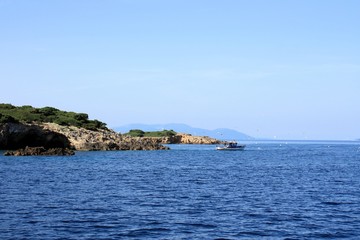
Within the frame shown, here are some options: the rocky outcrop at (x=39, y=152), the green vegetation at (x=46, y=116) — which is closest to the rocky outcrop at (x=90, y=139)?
the green vegetation at (x=46, y=116)

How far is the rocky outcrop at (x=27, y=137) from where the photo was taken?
110m

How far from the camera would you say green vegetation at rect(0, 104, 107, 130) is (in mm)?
120569

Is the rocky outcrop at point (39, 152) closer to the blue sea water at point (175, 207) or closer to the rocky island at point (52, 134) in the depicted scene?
the rocky island at point (52, 134)

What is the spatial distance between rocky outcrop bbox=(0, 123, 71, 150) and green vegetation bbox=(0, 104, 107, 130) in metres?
2.44

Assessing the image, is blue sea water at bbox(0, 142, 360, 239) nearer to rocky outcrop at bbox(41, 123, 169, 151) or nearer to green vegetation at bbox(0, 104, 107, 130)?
rocky outcrop at bbox(41, 123, 169, 151)

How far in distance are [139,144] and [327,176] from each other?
290 ft

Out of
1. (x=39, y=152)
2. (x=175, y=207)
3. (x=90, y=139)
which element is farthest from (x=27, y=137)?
(x=175, y=207)

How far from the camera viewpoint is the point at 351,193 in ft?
157

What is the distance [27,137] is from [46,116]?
25.7 m

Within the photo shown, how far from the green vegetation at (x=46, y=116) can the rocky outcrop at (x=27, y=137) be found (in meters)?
2.44

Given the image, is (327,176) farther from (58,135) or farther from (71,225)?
(58,135)

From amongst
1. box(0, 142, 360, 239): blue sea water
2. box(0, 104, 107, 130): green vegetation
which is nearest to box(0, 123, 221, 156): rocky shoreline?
box(0, 104, 107, 130): green vegetation

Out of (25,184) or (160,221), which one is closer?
(160,221)

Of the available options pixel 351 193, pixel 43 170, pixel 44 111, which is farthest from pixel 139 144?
pixel 351 193
